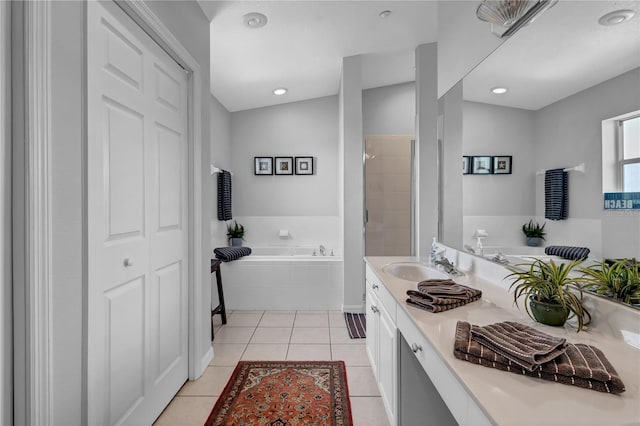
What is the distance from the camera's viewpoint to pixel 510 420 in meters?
0.60

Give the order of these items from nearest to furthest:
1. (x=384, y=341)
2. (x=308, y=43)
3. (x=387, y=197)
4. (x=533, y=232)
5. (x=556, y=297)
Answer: (x=556, y=297) < (x=533, y=232) < (x=384, y=341) < (x=308, y=43) < (x=387, y=197)

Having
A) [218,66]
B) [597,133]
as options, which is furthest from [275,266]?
[597,133]

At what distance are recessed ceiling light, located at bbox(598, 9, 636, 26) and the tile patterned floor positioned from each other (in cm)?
198

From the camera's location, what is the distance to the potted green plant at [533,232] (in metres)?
1.35

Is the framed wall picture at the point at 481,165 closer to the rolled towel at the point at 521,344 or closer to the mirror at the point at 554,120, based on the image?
the mirror at the point at 554,120

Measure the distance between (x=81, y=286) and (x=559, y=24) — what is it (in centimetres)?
207

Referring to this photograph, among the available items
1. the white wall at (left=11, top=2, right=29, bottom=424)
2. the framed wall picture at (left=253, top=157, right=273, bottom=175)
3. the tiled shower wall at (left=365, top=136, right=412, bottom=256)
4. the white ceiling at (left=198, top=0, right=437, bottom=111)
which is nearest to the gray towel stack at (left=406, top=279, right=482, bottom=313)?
the white wall at (left=11, top=2, right=29, bottom=424)

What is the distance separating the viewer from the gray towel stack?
4.00 ft

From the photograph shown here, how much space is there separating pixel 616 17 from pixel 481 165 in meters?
0.79

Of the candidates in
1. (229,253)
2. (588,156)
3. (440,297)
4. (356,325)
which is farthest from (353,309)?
(588,156)

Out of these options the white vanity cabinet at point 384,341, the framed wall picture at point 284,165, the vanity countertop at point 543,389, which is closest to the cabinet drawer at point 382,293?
the white vanity cabinet at point 384,341

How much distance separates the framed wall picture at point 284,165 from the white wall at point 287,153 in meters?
0.06

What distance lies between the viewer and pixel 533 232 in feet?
4.59

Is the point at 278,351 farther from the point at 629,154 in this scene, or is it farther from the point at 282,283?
the point at 629,154
